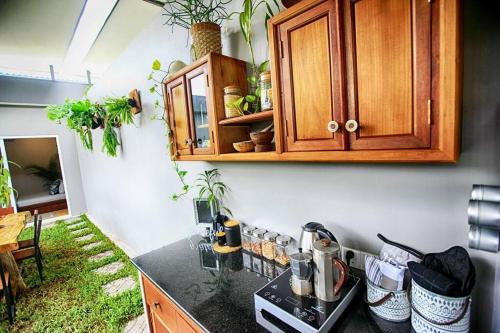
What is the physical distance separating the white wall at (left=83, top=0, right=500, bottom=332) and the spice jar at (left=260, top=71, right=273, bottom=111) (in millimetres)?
292

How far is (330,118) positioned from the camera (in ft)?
2.67

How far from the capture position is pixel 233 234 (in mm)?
1571

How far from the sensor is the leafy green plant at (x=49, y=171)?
673cm

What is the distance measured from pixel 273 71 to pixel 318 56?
0.19 metres

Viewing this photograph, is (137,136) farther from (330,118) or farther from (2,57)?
(2,57)

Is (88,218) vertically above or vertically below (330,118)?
below

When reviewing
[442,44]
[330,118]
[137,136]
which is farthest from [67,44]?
[442,44]

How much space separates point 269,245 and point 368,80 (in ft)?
3.35

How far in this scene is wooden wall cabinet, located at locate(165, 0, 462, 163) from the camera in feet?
1.98

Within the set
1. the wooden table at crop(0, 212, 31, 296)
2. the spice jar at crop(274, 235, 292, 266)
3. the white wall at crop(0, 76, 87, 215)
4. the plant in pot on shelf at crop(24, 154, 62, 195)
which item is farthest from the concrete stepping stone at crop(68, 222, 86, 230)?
the spice jar at crop(274, 235, 292, 266)

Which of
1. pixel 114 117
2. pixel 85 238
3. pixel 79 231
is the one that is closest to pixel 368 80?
pixel 114 117

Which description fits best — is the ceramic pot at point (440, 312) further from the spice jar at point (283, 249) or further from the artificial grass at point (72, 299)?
the artificial grass at point (72, 299)

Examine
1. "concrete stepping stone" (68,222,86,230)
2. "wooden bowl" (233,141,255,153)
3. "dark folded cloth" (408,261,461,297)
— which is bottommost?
"concrete stepping stone" (68,222,86,230)

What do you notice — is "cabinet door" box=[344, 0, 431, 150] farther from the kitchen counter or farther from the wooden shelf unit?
the kitchen counter
